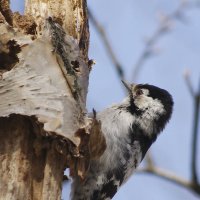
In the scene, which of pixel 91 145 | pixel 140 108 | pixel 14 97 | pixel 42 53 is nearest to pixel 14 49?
pixel 42 53

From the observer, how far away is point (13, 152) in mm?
2674

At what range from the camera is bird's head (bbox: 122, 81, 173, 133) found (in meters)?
4.06

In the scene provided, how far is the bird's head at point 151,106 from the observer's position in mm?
4062

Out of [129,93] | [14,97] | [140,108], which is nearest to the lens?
[14,97]

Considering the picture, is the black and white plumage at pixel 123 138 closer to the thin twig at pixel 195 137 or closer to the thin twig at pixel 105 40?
the thin twig at pixel 195 137

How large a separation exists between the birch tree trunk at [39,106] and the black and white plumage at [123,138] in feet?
1.76

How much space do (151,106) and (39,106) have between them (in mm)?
1606

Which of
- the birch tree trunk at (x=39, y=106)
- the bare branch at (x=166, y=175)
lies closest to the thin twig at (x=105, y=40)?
the bare branch at (x=166, y=175)

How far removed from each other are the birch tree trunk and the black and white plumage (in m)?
0.54

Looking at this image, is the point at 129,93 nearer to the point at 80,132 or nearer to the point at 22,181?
the point at 80,132

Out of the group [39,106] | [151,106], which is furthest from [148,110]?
[39,106]

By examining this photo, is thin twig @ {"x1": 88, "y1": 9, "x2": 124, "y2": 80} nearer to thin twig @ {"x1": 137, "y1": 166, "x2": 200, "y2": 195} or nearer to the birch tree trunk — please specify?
thin twig @ {"x1": 137, "y1": 166, "x2": 200, "y2": 195}

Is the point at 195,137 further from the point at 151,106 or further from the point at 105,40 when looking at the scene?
the point at 105,40

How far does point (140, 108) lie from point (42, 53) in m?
1.38
